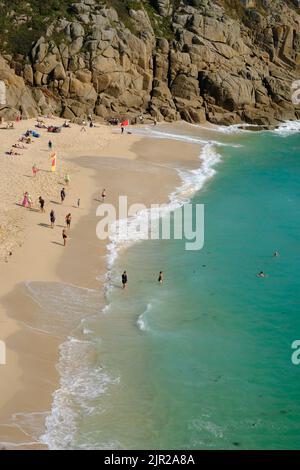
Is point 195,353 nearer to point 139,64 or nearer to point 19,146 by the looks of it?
point 19,146

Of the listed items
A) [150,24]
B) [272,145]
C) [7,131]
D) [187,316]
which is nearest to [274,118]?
[272,145]

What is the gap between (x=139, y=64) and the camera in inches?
2931

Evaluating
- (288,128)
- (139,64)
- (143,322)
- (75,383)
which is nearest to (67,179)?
(143,322)

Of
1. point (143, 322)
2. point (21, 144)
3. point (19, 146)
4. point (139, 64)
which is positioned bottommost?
point (143, 322)

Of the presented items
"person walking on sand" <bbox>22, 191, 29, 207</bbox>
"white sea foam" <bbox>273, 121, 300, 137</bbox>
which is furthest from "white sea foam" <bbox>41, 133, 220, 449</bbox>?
"white sea foam" <bbox>273, 121, 300, 137</bbox>

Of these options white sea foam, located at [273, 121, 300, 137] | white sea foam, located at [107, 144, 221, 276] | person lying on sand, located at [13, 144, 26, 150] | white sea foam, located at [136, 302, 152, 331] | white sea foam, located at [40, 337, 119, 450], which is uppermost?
white sea foam, located at [273, 121, 300, 137]

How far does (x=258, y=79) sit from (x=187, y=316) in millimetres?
60374

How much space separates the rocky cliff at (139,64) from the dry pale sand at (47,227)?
6952 mm

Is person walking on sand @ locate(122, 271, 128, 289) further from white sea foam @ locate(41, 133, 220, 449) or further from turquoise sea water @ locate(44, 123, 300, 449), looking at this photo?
white sea foam @ locate(41, 133, 220, 449)

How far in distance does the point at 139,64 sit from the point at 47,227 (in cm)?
4560

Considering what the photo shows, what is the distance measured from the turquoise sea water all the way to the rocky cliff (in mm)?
38171

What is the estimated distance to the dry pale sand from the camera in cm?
2016

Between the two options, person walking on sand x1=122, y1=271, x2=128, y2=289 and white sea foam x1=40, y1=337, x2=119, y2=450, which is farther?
person walking on sand x1=122, y1=271, x2=128, y2=289

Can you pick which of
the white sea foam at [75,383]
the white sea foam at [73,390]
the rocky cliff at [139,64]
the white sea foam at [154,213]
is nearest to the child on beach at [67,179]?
the white sea foam at [154,213]
